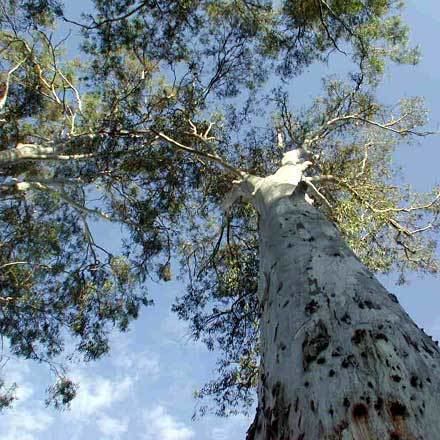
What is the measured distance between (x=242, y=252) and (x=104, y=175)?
2.75 metres

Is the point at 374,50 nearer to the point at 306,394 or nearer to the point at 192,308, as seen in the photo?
the point at 192,308

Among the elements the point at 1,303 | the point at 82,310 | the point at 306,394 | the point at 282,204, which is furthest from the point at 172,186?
the point at 306,394

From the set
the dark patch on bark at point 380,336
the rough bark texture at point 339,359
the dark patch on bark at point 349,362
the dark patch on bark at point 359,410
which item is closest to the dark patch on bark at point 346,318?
the rough bark texture at point 339,359

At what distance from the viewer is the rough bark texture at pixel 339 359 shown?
1378 millimetres

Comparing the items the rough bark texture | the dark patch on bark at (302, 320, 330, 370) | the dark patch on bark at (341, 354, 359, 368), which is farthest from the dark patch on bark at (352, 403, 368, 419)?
the dark patch on bark at (302, 320, 330, 370)

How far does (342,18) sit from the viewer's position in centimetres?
774

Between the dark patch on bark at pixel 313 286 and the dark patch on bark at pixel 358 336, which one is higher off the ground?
the dark patch on bark at pixel 313 286

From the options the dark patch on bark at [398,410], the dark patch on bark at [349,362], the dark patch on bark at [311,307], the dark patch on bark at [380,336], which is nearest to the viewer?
the dark patch on bark at [398,410]

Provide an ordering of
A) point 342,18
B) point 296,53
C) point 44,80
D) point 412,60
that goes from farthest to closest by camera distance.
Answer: point 44,80, point 412,60, point 296,53, point 342,18

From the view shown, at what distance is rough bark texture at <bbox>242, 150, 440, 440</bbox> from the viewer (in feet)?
4.52

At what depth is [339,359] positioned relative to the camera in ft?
5.49

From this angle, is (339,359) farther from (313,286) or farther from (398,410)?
(313,286)

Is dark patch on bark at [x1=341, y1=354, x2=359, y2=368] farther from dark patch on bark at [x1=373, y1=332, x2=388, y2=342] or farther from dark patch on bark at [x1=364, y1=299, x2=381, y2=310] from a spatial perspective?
dark patch on bark at [x1=364, y1=299, x2=381, y2=310]

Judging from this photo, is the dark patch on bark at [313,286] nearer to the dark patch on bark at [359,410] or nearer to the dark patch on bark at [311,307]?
the dark patch on bark at [311,307]
